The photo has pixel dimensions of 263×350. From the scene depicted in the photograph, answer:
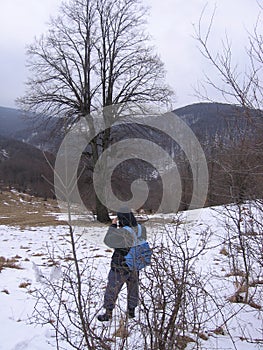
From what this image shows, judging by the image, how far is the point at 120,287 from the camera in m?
3.22

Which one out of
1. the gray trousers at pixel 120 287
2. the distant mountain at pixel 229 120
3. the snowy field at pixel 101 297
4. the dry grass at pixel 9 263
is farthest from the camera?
the dry grass at pixel 9 263

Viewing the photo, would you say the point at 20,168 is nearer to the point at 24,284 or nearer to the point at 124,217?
the point at 24,284

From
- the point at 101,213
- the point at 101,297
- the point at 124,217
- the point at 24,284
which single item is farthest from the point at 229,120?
the point at 101,213

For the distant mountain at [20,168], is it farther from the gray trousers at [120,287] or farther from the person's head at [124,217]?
the gray trousers at [120,287]

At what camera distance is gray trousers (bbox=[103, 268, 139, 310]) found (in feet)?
8.81

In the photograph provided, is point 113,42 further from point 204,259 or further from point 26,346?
point 26,346

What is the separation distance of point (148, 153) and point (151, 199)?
927 cm

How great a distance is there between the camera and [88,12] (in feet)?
48.9

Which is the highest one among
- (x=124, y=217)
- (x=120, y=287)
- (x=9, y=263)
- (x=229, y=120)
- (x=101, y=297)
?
(x=229, y=120)

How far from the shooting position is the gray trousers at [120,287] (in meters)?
2.69

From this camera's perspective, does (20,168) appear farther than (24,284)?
Yes

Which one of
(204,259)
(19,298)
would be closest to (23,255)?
(19,298)

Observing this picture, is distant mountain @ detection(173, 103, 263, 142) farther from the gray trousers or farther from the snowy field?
the gray trousers

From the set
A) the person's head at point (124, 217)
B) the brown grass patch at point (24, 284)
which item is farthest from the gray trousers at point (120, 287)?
the brown grass patch at point (24, 284)
